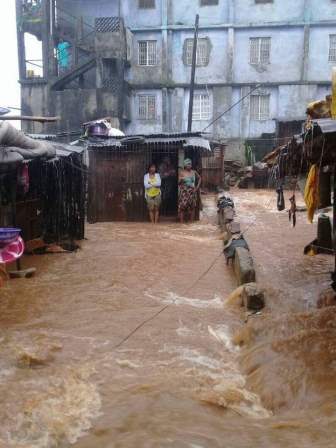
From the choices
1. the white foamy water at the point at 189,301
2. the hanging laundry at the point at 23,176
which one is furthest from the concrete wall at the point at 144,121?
the white foamy water at the point at 189,301

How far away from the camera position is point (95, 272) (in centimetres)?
960

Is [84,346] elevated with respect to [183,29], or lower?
lower

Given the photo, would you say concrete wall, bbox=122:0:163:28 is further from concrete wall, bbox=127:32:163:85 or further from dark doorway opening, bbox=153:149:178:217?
dark doorway opening, bbox=153:149:178:217

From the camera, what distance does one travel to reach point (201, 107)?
3128 centimetres

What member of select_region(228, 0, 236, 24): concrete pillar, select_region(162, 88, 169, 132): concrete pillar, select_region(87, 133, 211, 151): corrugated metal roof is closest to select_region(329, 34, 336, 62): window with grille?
select_region(228, 0, 236, 24): concrete pillar

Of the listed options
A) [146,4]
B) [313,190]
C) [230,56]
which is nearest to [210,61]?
[230,56]

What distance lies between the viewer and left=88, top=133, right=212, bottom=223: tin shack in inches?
609

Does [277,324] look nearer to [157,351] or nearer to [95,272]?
[157,351]

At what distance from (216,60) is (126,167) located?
18.0 meters

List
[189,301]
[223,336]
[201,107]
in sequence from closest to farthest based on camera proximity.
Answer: [223,336], [189,301], [201,107]

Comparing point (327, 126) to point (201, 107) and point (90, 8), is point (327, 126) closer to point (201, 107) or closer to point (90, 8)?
point (201, 107)

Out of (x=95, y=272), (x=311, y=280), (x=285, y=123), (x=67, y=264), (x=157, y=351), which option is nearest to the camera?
(x=157, y=351)

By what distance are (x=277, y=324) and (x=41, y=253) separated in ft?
22.2

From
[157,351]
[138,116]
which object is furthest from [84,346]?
[138,116]
